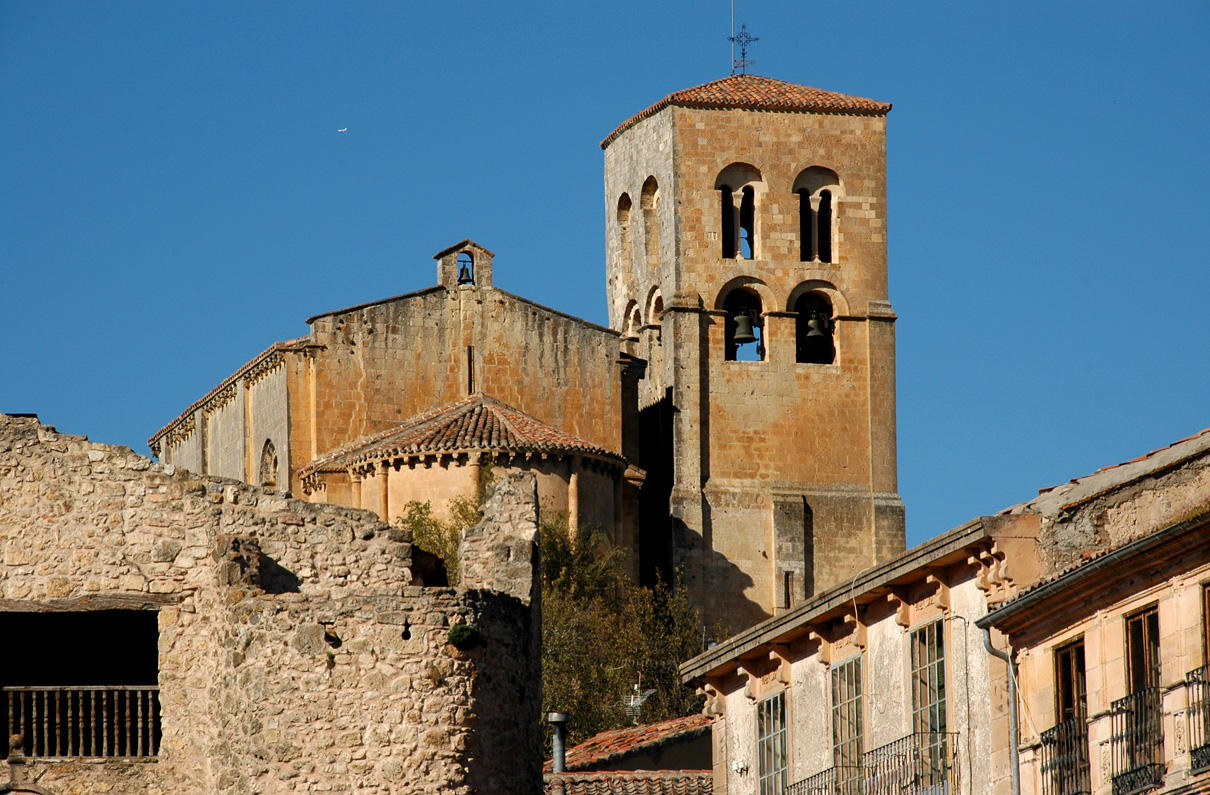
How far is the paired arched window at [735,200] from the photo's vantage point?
67.4 metres

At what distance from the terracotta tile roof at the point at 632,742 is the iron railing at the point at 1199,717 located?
1529 cm

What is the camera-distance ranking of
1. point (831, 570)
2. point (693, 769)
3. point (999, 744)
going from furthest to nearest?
point (831, 570) → point (693, 769) → point (999, 744)

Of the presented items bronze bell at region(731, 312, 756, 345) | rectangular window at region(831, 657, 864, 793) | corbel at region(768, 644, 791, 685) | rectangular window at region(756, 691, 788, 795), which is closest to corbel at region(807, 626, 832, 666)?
rectangular window at region(831, 657, 864, 793)

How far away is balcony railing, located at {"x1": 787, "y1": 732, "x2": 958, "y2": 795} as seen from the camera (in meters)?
27.2

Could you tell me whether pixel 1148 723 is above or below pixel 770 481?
below

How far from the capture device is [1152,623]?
24.0 metres

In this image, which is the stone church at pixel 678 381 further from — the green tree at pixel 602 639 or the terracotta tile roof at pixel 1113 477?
the terracotta tile roof at pixel 1113 477

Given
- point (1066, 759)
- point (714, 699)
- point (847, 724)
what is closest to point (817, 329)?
point (714, 699)

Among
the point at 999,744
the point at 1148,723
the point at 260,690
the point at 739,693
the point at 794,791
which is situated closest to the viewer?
the point at 1148,723

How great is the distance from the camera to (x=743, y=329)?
6550cm

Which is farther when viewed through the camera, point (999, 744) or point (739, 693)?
point (739, 693)

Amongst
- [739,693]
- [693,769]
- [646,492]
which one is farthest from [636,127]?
[739,693]

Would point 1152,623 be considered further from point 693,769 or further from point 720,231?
point 720,231

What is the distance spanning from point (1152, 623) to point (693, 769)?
48.5 ft
